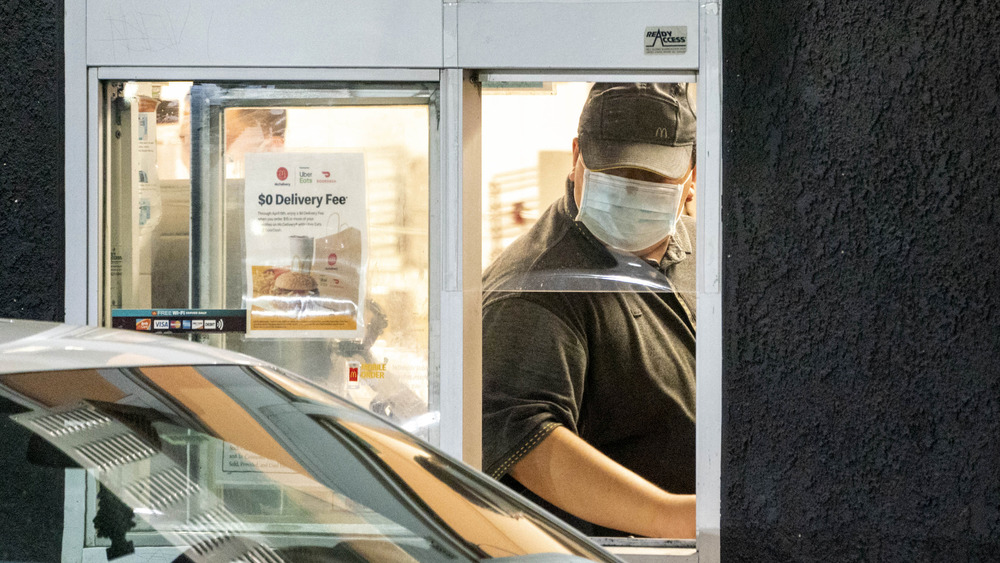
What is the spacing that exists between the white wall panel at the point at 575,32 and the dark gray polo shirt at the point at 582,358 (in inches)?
25.5

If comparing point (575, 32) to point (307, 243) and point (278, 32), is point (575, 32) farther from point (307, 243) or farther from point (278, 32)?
point (307, 243)

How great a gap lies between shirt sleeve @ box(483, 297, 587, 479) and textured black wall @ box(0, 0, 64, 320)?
6.50 feet

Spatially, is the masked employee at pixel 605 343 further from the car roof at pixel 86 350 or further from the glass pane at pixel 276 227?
the car roof at pixel 86 350

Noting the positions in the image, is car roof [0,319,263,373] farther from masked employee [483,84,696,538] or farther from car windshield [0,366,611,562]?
masked employee [483,84,696,538]

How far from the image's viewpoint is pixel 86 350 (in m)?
1.74

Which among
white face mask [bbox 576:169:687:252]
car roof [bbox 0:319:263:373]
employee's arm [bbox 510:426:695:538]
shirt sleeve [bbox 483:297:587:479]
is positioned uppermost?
white face mask [bbox 576:169:687:252]

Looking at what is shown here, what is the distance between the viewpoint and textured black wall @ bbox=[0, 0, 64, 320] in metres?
4.13

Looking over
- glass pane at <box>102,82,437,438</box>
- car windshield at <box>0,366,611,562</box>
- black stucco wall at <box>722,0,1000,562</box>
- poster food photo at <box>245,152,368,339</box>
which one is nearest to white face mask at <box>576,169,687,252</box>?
black stucco wall at <box>722,0,1000,562</box>

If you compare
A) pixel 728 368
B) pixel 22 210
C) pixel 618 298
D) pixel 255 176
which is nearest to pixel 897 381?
pixel 728 368

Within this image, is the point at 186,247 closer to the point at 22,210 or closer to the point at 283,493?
the point at 22,210

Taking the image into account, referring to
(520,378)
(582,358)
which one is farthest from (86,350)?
(582,358)

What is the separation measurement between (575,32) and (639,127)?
1.73ft

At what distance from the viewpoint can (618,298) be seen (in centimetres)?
429

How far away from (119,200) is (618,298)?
2.33 metres
